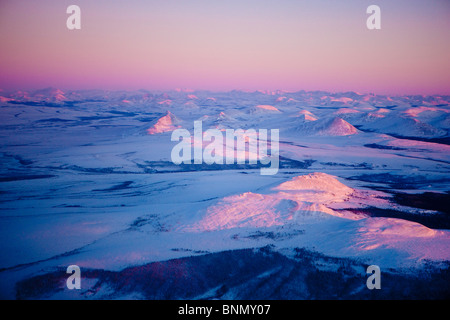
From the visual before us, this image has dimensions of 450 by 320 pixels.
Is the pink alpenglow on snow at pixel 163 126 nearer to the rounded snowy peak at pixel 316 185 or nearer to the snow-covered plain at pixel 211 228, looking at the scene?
the snow-covered plain at pixel 211 228

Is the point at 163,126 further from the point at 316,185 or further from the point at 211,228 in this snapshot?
the point at 211,228

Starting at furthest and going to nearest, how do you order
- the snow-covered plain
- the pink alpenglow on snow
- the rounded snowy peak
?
1. the pink alpenglow on snow
2. the rounded snowy peak
3. the snow-covered plain

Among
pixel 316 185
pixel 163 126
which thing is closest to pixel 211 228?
pixel 316 185

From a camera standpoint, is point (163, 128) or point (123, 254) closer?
point (123, 254)

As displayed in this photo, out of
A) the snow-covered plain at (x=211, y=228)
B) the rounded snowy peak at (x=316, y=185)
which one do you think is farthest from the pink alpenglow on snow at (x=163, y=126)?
the rounded snowy peak at (x=316, y=185)

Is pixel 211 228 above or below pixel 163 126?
below

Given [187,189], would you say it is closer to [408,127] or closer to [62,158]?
[62,158]

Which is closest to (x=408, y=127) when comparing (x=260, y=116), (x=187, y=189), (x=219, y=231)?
(x=260, y=116)

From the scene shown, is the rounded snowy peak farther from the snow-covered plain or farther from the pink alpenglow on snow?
the pink alpenglow on snow

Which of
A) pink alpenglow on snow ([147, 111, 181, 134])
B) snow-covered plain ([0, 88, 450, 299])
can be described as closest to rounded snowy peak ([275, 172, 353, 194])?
snow-covered plain ([0, 88, 450, 299])

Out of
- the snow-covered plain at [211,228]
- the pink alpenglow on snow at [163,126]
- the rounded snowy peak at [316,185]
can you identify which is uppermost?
the pink alpenglow on snow at [163,126]
